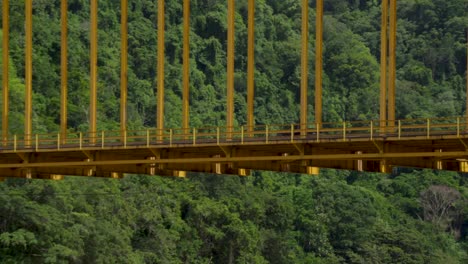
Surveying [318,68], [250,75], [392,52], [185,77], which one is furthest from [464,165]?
[185,77]

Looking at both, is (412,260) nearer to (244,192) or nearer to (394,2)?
(244,192)

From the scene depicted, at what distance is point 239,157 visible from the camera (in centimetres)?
9750

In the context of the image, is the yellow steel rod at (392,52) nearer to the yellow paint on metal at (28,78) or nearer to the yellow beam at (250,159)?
the yellow beam at (250,159)

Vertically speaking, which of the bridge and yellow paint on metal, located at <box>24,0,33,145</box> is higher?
yellow paint on metal, located at <box>24,0,33,145</box>

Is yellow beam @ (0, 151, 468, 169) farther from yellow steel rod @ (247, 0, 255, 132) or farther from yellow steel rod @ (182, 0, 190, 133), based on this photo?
yellow steel rod @ (182, 0, 190, 133)

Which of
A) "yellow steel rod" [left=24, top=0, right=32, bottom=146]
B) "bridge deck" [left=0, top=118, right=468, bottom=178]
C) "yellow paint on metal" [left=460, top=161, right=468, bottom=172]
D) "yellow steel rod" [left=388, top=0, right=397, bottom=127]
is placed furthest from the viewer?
"yellow steel rod" [left=24, top=0, right=32, bottom=146]

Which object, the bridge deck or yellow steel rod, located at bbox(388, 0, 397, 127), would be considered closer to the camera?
the bridge deck

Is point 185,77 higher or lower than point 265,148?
higher

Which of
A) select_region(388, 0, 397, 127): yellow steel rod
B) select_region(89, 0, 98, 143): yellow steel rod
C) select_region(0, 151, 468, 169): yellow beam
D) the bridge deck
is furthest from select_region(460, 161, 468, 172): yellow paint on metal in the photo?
select_region(89, 0, 98, 143): yellow steel rod

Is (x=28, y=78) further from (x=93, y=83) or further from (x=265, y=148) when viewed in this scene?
(x=265, y=148)

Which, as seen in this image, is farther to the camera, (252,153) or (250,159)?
(252,153)

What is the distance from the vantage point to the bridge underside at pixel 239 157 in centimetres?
9212

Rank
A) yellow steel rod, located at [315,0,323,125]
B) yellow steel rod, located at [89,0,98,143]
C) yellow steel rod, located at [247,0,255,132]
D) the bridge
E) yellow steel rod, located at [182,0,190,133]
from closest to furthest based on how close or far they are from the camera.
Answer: the bridge, yellow steel rod, located at [315,0,323,125], yellow steel rod, located at [247,0,255,132], yellow steel rod, located at [182,0,190,133], yellow steel rod, located at [89,0,98,143]

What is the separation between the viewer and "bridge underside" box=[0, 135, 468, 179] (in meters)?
92.1
